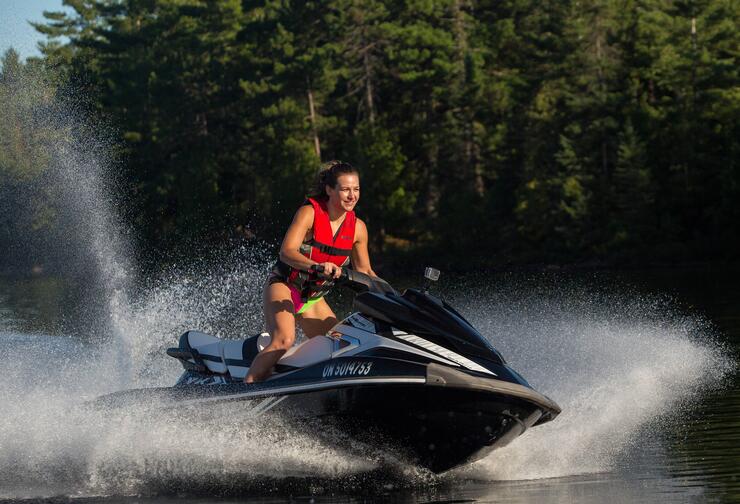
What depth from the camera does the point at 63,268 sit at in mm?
41281

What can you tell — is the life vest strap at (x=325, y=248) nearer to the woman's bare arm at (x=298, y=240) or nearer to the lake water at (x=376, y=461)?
the woman's bare arm at (x=298, y=240)

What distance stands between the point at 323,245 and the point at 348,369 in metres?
0.79

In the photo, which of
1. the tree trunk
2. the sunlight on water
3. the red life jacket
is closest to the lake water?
the sunlight on water

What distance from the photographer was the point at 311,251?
21.9 feet

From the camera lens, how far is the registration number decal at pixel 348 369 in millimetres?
6430

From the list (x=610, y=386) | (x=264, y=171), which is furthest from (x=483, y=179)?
(x=610, y=386)

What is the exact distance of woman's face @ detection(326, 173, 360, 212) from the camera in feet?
22.2

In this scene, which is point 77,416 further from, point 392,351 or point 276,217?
point 276,217

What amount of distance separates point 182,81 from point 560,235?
69.7 feet

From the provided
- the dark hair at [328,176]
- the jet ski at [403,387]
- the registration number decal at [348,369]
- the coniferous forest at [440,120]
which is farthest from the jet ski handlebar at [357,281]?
the coniferous forest at [440,120]

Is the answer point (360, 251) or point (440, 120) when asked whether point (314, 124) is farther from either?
point (360, 251)

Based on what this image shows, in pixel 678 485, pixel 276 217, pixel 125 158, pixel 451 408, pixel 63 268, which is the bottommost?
pixel 678 485

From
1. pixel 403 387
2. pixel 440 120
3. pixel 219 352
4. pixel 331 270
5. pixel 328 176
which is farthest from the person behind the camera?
pixel 440 120

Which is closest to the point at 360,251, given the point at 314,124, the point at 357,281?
the point at 357,281
